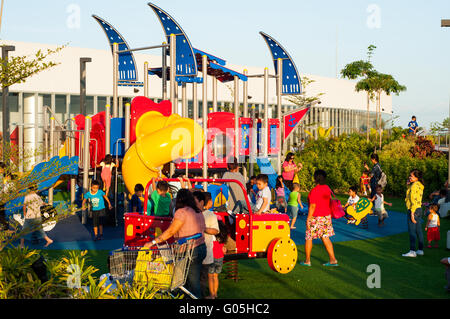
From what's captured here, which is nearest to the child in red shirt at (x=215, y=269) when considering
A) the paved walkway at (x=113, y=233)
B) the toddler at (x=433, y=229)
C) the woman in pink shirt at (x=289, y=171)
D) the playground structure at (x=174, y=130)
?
the playground structure at (x=174, y=130)

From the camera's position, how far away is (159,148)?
15305 mm

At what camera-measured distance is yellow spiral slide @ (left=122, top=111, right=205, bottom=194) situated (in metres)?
15.3

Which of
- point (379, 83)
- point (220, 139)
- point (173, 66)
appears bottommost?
point (220, 139)

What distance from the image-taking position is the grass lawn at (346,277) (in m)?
8.88

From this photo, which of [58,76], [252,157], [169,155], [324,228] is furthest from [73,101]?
[324,228]

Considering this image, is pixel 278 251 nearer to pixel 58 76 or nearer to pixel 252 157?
pixel 252 157

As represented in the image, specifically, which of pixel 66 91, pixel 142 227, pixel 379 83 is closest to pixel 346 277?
pixel 142 227

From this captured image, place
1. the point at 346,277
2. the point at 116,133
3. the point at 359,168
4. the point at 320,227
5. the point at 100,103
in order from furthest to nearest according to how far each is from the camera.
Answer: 1. the point at 100,103
2. the point at 359,168
3. the point at 116,133
4. the point at 320,227
5. the point at 346,277

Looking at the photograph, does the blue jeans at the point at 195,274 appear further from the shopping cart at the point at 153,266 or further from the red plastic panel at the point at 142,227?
the red plastic panel at the point at 142,227

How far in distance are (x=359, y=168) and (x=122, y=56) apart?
11.3m

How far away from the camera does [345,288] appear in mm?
9156

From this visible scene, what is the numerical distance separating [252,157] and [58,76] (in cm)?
1787

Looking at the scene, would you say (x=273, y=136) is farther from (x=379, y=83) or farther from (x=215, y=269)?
(x=379, y=83)

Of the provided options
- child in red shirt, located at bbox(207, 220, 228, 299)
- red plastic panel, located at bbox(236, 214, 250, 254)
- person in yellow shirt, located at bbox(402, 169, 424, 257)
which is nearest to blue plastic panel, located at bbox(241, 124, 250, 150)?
person in yellow shirt, located at bbox(402, 169, 424, 257)
